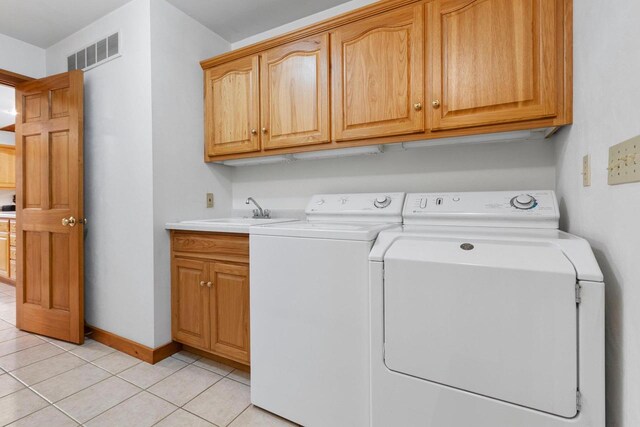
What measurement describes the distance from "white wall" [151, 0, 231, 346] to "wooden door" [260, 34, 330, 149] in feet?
2.04

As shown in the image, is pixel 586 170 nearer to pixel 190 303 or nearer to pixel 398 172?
pixel 398 172

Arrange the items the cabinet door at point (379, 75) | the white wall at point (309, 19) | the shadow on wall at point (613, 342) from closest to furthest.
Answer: the shadow on wall at point (613, 342) < the cabinet door at point (379, 75) < the white wall at point (309, 19)

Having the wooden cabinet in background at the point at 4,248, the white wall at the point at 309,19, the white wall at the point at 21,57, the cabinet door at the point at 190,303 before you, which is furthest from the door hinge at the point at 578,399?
the wooden cabinet in background at the point at 4,248

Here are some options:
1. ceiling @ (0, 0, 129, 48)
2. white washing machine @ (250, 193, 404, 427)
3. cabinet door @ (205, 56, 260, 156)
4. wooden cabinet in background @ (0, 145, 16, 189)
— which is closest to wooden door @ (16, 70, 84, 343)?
ceiling @ (0, 0, 129, 48)

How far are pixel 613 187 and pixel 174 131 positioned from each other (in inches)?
93.4

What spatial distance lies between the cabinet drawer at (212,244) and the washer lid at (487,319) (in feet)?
3.21

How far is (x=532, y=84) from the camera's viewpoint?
1387mm

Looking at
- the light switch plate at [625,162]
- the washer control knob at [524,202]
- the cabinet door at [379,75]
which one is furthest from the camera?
the cabinet door at [379,75]

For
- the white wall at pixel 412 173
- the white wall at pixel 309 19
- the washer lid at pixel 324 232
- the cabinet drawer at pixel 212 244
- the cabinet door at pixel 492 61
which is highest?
the white wall at pixel 309 19

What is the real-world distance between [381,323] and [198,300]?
136cm

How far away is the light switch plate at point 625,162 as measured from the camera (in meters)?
0.74

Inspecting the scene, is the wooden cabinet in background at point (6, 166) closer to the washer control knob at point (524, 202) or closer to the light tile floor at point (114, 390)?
the light tile floor at point (114, 390)

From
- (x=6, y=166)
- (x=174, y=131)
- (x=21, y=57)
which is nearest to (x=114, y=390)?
(x=174, y=131)

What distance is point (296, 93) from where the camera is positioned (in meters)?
1.99
